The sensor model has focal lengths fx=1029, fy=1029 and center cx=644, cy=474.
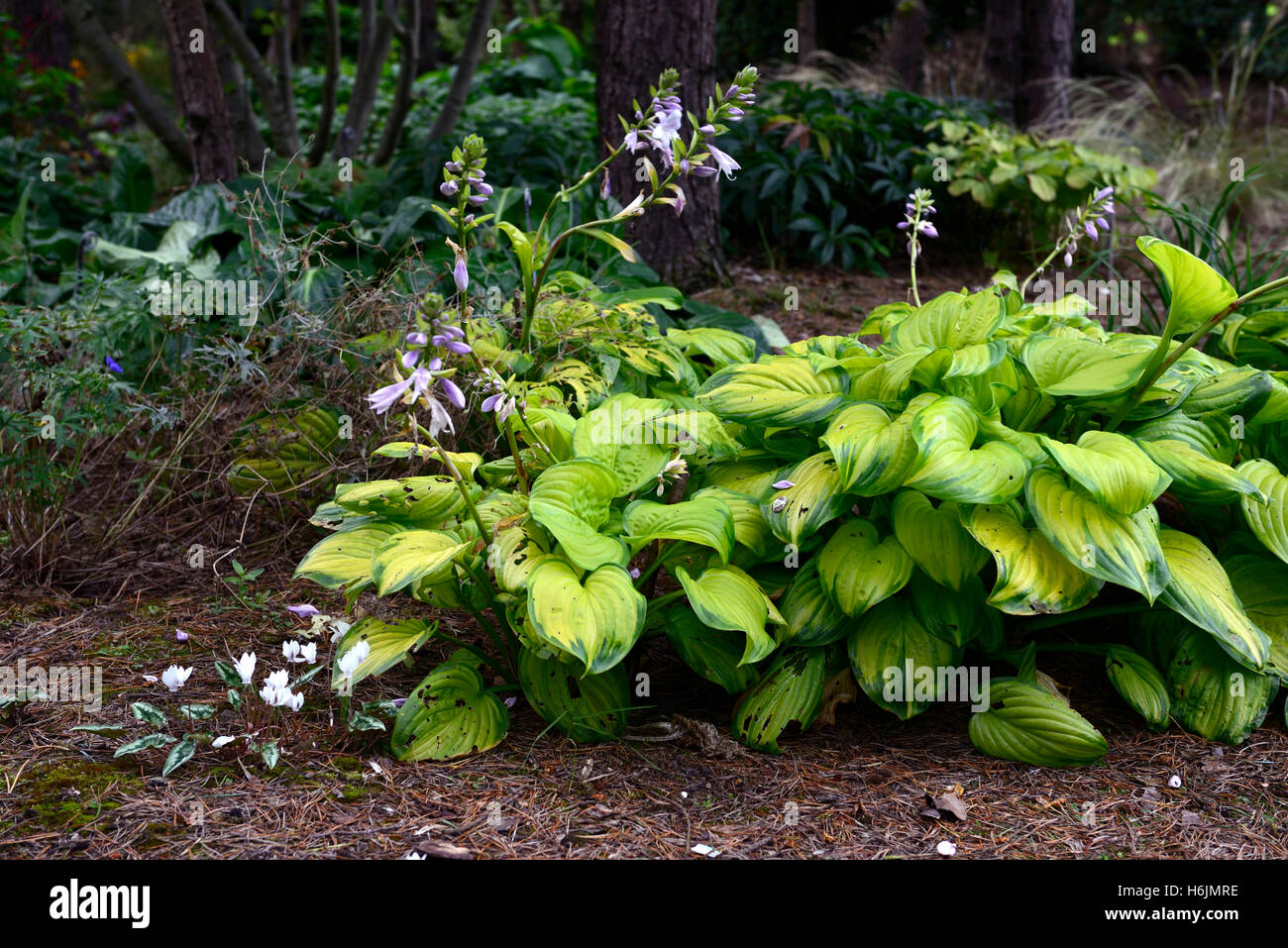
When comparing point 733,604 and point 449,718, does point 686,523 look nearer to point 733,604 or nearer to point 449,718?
point 733,604

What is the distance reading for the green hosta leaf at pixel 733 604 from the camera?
2014mm

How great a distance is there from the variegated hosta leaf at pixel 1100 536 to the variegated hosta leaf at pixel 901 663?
37 centimetres

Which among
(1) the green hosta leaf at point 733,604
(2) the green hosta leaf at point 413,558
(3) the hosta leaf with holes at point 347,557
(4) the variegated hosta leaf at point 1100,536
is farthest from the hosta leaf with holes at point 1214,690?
(3) the hosta leaf with holes at point 347,557

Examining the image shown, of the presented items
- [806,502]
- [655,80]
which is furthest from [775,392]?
[655,80]

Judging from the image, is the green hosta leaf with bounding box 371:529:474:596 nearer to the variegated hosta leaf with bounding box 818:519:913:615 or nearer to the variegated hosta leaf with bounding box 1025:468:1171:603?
the variegated hosta leaf with bounding box 818:519:913:615

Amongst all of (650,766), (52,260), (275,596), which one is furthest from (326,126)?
(650,766)

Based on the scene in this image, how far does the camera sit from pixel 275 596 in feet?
9.54

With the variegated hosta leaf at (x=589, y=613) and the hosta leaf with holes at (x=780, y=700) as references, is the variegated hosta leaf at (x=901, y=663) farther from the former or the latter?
the variegated hosta leaf at (x=589, y=613)

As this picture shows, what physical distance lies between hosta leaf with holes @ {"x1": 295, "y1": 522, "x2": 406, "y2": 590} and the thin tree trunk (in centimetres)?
445

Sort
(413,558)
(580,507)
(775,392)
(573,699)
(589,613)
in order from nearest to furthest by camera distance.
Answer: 1. (589,613)
2. (413,558)
3. (580,507)
4. (573,699)
5. (775,392)

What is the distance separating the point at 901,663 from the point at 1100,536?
1.64 ft

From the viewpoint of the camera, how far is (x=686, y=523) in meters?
2.14

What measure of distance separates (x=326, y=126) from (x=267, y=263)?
3.19m

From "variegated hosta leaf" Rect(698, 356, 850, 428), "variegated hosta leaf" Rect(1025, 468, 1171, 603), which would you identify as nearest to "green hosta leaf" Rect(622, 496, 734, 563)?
"variegated hosta leaf" Rect(698, 356, 850, 428)
